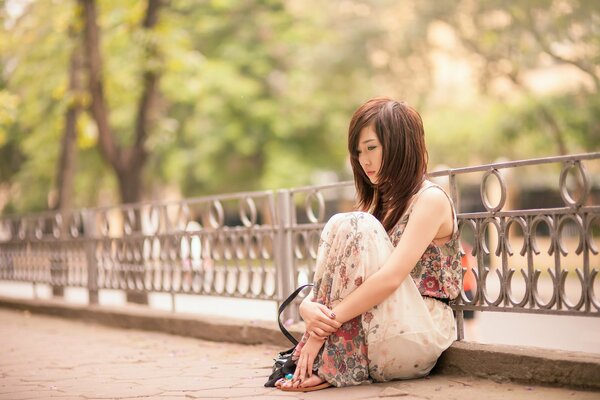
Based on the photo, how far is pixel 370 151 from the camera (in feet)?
16.7

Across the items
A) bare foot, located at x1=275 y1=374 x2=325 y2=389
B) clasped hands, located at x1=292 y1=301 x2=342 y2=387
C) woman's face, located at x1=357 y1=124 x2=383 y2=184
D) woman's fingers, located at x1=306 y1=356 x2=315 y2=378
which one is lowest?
bare foot, located at x1=275 y1=374 x2=325 y2=389

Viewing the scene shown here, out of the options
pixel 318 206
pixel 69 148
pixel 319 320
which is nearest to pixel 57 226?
pixel 69 148

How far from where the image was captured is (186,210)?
9.03m

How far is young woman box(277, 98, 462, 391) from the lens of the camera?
482 centimetres

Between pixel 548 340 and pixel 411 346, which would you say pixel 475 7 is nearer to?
pixel 548 340

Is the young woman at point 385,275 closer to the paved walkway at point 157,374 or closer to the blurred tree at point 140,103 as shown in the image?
the paved walkway at point 157,374

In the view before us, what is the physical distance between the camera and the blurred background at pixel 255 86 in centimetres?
1462

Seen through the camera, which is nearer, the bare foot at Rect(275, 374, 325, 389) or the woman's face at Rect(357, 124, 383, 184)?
the bare foot at Rect(275, 374, 325, 389)

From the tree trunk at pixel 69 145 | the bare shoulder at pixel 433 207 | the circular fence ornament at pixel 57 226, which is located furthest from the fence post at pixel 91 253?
the bare shoulder at pixel 433 207

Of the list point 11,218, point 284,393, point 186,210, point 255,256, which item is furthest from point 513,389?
point 11,218

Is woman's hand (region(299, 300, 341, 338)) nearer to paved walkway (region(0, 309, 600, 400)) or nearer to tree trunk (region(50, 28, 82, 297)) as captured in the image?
paved walkway (region(0, 309, 600, 400))

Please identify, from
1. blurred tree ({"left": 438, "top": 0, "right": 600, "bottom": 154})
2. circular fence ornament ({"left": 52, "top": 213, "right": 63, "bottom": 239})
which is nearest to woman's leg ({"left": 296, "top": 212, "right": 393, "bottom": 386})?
circular fence ornament ({"left": 52, "top": 213, "right": 63, "bottom": 239})

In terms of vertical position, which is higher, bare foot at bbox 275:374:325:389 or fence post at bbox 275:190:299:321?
fence post at bbox 275:190:299:321

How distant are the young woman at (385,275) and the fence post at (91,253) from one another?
619 centimetres
